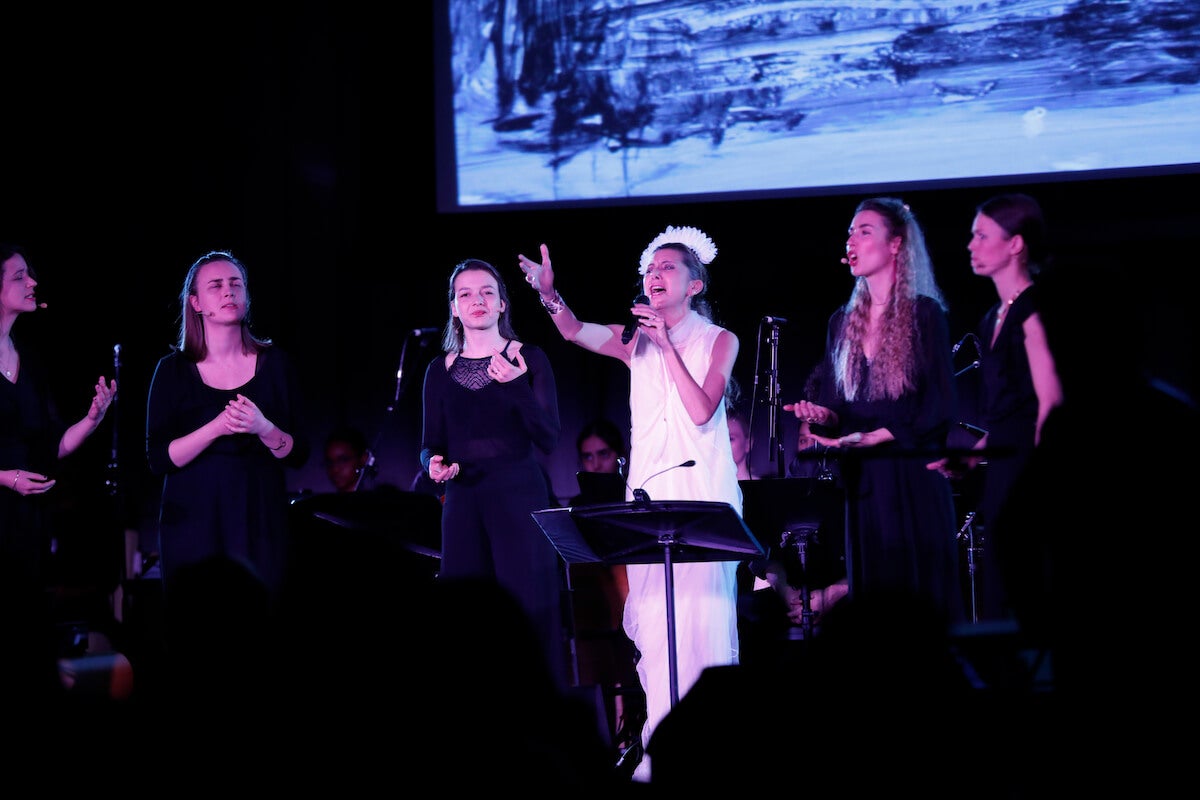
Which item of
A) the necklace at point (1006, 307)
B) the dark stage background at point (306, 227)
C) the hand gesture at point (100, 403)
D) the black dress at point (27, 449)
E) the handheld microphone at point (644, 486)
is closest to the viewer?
the handheld microphone at point (644, 486)

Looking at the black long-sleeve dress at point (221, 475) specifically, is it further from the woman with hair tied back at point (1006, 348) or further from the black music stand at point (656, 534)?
the woman with hair tied back at point (1006, 348)

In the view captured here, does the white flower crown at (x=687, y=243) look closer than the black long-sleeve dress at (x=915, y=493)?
No

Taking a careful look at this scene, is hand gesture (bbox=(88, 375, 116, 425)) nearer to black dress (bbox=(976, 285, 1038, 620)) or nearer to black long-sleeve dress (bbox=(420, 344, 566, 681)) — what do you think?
black long-sleeve dress (bbox=(420, 344, 566, 681))

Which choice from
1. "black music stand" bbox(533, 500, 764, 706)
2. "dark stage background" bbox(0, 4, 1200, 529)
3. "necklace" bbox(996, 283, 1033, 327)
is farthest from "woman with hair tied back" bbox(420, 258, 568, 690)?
"dark stage background" bbox(0, 4, 1200, 529)

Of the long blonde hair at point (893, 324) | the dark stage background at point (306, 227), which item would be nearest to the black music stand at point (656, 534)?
the long blonde hair at point (893, 324)

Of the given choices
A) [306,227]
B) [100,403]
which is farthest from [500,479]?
[306,227]

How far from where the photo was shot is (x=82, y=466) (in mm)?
7520

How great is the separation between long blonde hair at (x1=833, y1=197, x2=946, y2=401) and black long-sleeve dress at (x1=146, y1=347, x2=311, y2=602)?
2002 millimetres

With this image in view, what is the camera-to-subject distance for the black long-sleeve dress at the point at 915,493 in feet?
13.2

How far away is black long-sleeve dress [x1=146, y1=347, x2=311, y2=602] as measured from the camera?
4.40 meters

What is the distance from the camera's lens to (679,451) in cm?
458

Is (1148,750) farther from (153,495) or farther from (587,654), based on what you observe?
(153,495)

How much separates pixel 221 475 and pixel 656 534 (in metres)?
1.58

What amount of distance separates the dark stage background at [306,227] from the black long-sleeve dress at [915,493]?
279cm
